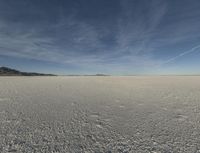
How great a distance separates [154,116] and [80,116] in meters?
2.11

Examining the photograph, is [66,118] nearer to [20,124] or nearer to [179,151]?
[20,124]

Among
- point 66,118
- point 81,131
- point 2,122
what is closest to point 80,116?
point 66,118

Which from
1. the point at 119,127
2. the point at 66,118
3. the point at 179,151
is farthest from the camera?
the point at 66,118

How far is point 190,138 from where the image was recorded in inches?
118

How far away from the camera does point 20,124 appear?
368 centimetres

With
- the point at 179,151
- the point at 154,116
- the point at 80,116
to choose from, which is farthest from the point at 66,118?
the point at 179,151

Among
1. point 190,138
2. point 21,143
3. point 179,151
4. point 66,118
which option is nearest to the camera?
point 179,151

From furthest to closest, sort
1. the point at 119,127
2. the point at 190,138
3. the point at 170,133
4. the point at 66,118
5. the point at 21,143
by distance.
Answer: the point at 66,118 → the point at 119,127 → the point at 170,133 → the point at 190,138 → the point at 21,143

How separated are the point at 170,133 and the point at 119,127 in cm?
108

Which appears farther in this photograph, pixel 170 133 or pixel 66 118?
pixel 66 118

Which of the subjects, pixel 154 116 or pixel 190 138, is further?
pixel 154 116

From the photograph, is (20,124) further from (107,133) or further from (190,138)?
(190,138)

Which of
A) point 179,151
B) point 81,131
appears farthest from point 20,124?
point 179,151

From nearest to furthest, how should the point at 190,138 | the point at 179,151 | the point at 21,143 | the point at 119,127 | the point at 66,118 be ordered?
the point at 179,151
the point at 21,143
the point at 190,138
the point at 119,127
the point at 66,118
